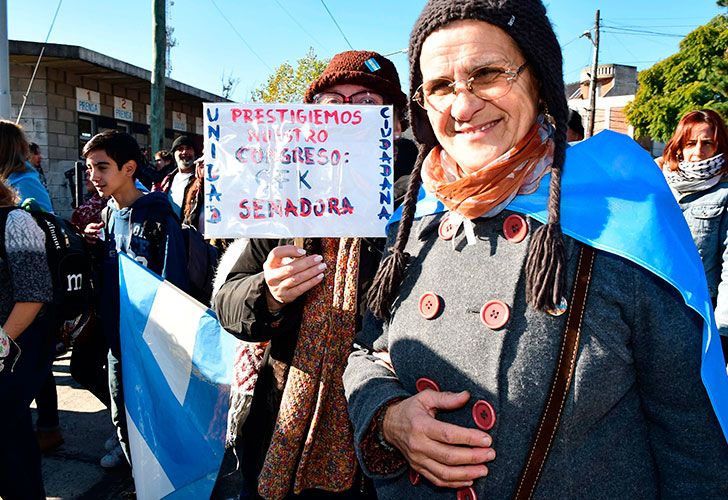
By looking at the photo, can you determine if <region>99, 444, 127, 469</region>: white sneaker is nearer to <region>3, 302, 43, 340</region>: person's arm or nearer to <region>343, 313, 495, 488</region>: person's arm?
<region>3, 302, 43, 340</region>: person's arm

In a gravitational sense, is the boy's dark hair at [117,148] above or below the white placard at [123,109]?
below

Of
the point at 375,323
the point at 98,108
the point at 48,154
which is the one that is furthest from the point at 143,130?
the point at 375,323

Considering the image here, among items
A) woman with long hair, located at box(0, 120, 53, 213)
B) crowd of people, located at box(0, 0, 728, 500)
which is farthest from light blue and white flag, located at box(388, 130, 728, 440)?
woman with long hair, located at box(0, 120, 53, 213)

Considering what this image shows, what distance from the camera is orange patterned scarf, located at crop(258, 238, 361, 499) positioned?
1.77m

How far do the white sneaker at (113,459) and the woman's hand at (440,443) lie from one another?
10.4 feet

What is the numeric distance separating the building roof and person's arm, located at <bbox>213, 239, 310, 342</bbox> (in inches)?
511

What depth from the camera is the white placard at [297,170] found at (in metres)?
1.63

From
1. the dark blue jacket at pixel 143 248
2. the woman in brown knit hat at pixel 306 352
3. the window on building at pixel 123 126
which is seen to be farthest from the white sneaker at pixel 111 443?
the window on building at pixel 123 126

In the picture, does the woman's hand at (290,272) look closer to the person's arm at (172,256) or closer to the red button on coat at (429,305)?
the red button on coat at (429,305)

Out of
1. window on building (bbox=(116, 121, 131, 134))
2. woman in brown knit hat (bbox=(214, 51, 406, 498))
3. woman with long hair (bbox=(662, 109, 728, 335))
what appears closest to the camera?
woman in brown knit hat (bbox=(214, 51, 406, 498))

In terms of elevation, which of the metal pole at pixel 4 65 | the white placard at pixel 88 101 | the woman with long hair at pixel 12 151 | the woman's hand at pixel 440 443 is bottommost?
the woman's hand at pixel 440 443

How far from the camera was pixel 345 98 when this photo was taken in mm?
1926

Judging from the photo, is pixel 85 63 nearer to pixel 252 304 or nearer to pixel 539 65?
pixel 252 304

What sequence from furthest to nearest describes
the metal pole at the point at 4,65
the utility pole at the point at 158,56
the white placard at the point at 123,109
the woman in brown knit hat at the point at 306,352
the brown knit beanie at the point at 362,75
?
the white placard at the point at 123,109 → the utility pole at the point at 158,56 → the metal pole at the point at 4,65 → the brown knit beanie at the point at 362,75 → the woman in brown knit hat at the point at 306,352
